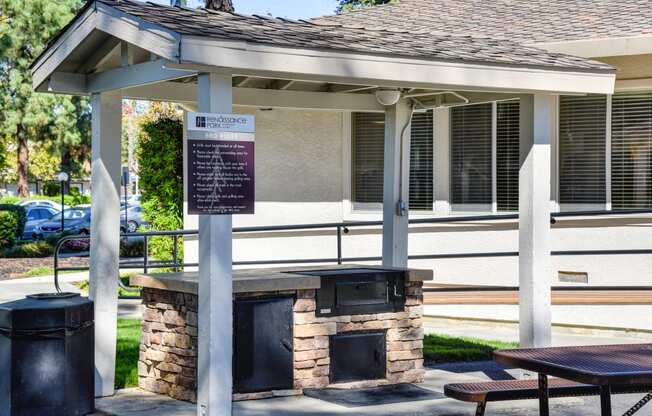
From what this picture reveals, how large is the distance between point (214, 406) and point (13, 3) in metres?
45.5

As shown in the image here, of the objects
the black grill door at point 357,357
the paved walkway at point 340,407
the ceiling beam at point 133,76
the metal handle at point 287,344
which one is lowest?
the paved walkway at point 340,407

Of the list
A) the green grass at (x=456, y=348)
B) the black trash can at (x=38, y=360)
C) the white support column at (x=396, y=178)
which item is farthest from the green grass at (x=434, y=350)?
the black trash can at (x=38, y=360)

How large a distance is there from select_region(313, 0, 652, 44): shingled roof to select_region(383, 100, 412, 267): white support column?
3.28 meters

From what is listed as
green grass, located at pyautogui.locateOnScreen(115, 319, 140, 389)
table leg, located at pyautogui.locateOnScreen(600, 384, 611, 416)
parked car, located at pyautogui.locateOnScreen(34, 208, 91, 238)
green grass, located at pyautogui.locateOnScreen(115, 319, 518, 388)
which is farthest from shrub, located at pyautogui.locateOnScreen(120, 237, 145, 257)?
table leg, located at pyautogui.locateOnScreen(600, 384, 611, 416)

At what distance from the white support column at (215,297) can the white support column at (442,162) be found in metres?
7.41

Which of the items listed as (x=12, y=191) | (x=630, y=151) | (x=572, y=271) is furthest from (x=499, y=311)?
(x=12, y=191)

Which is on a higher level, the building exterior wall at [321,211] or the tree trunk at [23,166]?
the tree trunk at [23,166]

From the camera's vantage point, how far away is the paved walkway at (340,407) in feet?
25.5

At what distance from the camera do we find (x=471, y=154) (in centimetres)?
1402

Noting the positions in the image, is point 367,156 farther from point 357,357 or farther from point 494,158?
point 357,357

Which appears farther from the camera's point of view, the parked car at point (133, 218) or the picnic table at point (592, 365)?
the parked car at point (133, 218)

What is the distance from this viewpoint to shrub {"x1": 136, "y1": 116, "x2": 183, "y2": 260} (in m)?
17.4

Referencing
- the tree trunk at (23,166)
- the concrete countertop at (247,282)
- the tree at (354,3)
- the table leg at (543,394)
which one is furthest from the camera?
the tree trunk at (23,166)

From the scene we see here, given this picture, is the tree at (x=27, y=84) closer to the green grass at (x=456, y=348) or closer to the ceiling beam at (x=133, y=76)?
the green grass at (x=456, y=348)
